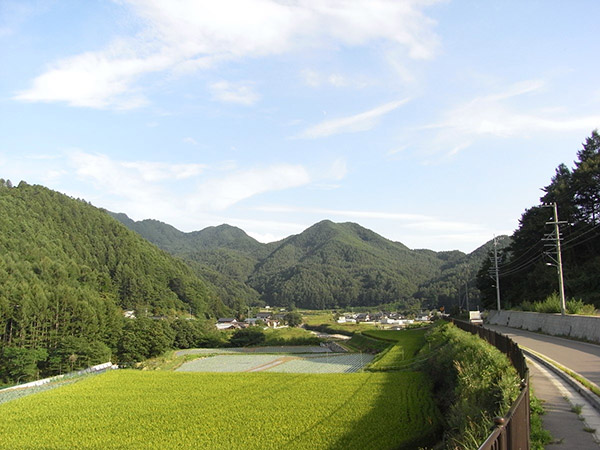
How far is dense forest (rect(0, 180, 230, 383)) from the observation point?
171 ft

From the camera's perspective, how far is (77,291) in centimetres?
6675

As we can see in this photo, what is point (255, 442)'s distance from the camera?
12.3 m

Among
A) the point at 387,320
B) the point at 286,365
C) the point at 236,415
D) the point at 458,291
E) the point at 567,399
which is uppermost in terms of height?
the point at 458,291

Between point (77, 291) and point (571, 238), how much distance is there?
64463mm

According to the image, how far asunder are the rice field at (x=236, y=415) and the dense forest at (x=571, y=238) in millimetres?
20723

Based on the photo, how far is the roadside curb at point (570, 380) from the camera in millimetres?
8471

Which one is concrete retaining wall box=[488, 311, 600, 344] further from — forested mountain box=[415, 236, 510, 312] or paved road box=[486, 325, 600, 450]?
forested mountain box=[415, 236, 510, 312]

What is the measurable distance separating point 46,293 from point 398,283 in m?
149

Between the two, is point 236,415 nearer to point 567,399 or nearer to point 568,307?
point 567,399

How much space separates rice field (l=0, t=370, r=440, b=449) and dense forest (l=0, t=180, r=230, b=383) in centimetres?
2992

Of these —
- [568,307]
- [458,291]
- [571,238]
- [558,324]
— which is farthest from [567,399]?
[458,291]

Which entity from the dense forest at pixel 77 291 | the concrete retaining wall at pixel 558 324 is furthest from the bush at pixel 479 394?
the dense forest at pixel 77 291

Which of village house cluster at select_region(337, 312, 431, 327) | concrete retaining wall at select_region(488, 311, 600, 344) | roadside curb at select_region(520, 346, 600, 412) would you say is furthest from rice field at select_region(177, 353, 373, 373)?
village house cluster at select_region(337, 312, 431, 327)

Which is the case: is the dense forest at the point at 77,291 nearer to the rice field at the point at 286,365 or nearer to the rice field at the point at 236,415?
the rice field at the point at 286,365
